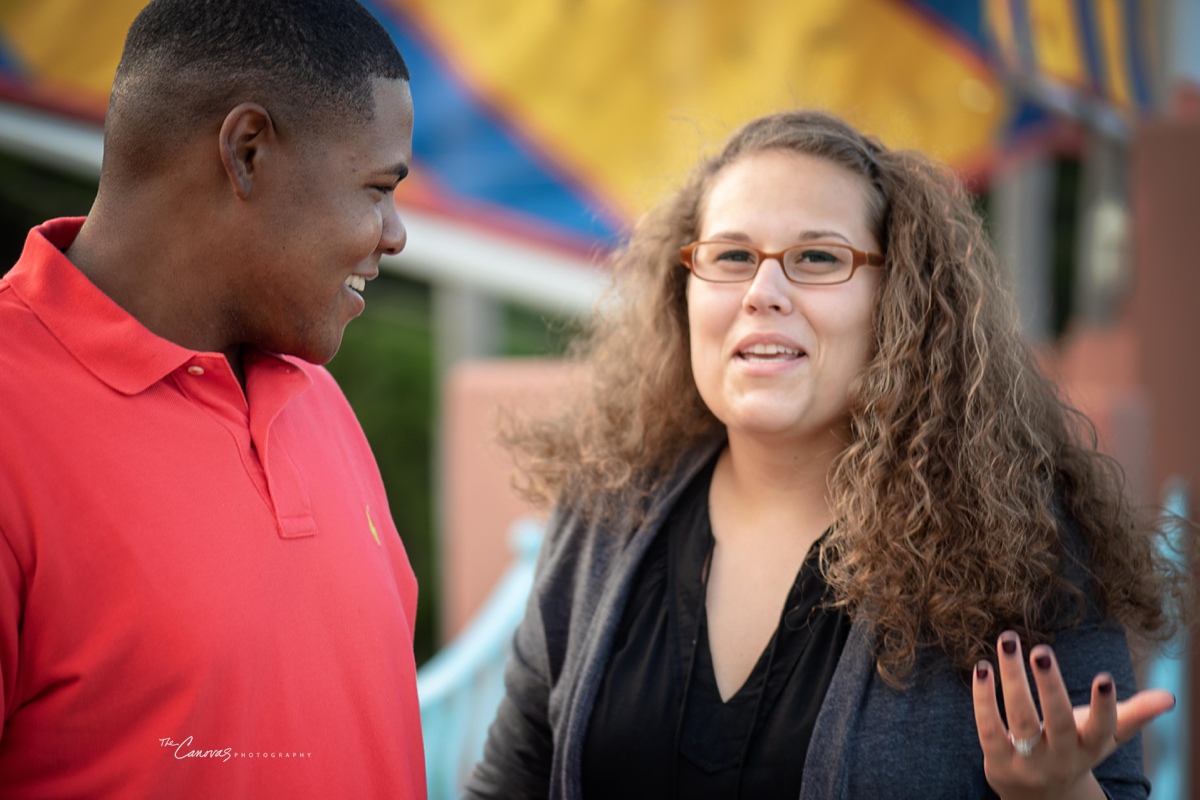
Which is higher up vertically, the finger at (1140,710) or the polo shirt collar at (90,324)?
the polo shirt collar at (90,324)

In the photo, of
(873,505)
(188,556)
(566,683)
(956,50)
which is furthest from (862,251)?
(956,50)

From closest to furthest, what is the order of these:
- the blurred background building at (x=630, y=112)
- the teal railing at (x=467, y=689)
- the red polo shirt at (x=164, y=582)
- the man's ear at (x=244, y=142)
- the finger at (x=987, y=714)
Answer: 1. the red polo shirt at (x=164, y=582)
2. the man's ear at (x=244, y=142)
3. the finger at (x=987, y=714)
4. the teal railing at (x=467, y=689)
5. the blurred background building at (x=630, y=112)

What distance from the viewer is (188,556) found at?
1301 mm

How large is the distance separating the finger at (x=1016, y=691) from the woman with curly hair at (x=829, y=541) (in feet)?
0.49

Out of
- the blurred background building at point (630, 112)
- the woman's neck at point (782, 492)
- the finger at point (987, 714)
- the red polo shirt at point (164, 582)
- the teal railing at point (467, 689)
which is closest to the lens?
the red polo shirt at point (164, 582)

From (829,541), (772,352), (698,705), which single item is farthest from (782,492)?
(698,705)

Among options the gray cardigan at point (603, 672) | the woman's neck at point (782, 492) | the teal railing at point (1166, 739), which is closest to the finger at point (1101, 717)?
the gray cardigan at point (603, 672)

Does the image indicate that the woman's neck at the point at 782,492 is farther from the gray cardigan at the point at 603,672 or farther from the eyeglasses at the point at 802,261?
the eyeglasses at the point at 802,261

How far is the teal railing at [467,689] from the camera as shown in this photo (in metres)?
3.02

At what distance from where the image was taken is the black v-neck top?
1.82m

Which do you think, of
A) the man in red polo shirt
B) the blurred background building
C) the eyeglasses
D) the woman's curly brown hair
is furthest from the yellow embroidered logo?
the blurred background building

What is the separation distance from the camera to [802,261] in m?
1.98

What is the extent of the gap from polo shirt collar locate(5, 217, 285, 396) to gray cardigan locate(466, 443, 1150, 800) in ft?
3.29

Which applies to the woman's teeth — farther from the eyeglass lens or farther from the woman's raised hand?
the woman's raised hand
